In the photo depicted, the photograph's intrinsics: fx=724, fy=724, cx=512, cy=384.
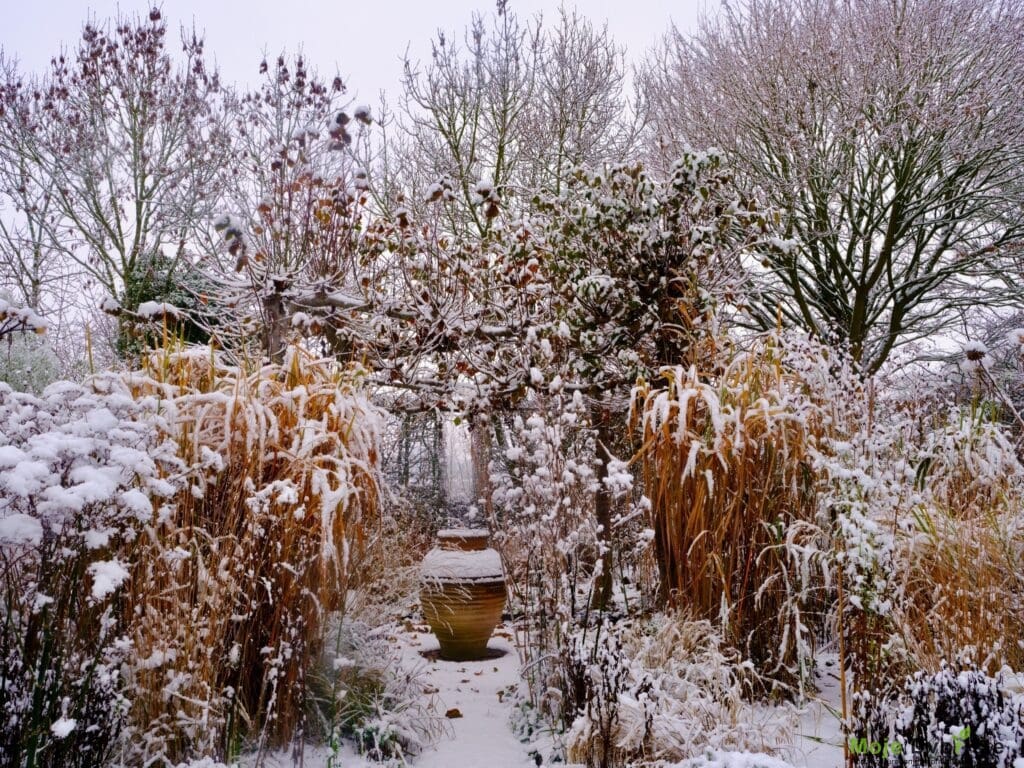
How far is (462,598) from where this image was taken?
4.61 m

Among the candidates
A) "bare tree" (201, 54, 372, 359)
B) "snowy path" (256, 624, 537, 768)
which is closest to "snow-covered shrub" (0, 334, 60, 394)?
"bare tree" (201, 54, 372, 359)

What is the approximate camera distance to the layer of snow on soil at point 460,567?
464 cm

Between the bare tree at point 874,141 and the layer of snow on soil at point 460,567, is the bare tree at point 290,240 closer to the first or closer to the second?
the layer of snow on soil at point 460,567

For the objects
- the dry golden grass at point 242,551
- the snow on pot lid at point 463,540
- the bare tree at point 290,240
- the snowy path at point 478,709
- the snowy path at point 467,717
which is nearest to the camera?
the dry golden grass at point 242,551

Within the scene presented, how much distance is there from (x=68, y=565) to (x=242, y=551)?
1.83 feet

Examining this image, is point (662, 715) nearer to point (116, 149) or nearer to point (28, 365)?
point (28, 365)

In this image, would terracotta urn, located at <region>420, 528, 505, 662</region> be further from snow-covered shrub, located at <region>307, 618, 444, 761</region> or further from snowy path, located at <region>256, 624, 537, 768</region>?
snow-covered shrub, located at <region>307, 618, 444, 761</region>

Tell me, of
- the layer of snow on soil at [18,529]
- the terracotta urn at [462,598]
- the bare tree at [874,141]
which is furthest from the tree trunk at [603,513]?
the bare tree at [874,141]

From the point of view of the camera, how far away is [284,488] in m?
2.68

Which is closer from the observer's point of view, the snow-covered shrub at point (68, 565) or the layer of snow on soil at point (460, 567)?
the snow-covered shrub at point (68, 565)

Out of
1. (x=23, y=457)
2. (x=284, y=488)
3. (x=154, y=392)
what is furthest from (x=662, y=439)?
(x=23, y=457)

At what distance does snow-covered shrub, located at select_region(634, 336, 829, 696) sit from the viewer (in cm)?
330

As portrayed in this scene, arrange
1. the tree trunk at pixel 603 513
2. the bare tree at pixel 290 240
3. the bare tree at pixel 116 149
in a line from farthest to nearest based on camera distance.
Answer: the bare tree at pixel 116 149 → the tree trunk at pixel 603 513 → the bare tree at pixel 290 240

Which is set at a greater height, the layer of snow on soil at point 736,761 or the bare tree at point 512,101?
the bare tree at point 512,101
